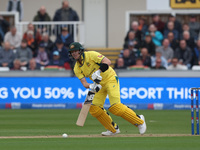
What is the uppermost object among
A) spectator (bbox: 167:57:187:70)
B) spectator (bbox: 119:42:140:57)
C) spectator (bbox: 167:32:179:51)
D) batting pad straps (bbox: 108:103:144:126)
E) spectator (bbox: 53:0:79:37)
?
spectator (bbox: 53:0:79:37)

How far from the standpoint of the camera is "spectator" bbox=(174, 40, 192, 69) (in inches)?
806

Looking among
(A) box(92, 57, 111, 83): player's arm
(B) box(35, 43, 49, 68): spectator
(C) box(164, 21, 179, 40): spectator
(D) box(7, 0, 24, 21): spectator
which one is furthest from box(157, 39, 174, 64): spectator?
(A) box(92, 57, 111, 83): player's arm

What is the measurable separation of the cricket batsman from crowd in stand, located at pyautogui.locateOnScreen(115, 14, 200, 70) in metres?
8.06

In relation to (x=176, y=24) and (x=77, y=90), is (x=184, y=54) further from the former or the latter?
(x=77, y=90)

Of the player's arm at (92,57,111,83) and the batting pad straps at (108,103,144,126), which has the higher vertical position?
the player's arm at (92,57,111,83)

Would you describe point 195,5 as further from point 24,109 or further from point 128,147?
point 128,147

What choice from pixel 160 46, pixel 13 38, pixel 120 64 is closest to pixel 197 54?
pixel 160 46

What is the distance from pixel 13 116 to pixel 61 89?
122 inches

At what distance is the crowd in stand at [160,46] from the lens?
20.3 metres

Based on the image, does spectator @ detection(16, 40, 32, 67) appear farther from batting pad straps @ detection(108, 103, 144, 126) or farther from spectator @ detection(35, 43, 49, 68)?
batting pad straps @ detection(108, 103, 144, 126)

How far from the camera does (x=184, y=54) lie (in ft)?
67.4

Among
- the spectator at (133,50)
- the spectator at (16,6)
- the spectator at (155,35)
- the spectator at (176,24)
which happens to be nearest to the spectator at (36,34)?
the spectator at (16,6)

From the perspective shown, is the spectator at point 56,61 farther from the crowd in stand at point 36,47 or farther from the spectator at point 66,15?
the spectator at point 66,15

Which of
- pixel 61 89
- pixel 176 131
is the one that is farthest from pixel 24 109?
pixel 176 131
